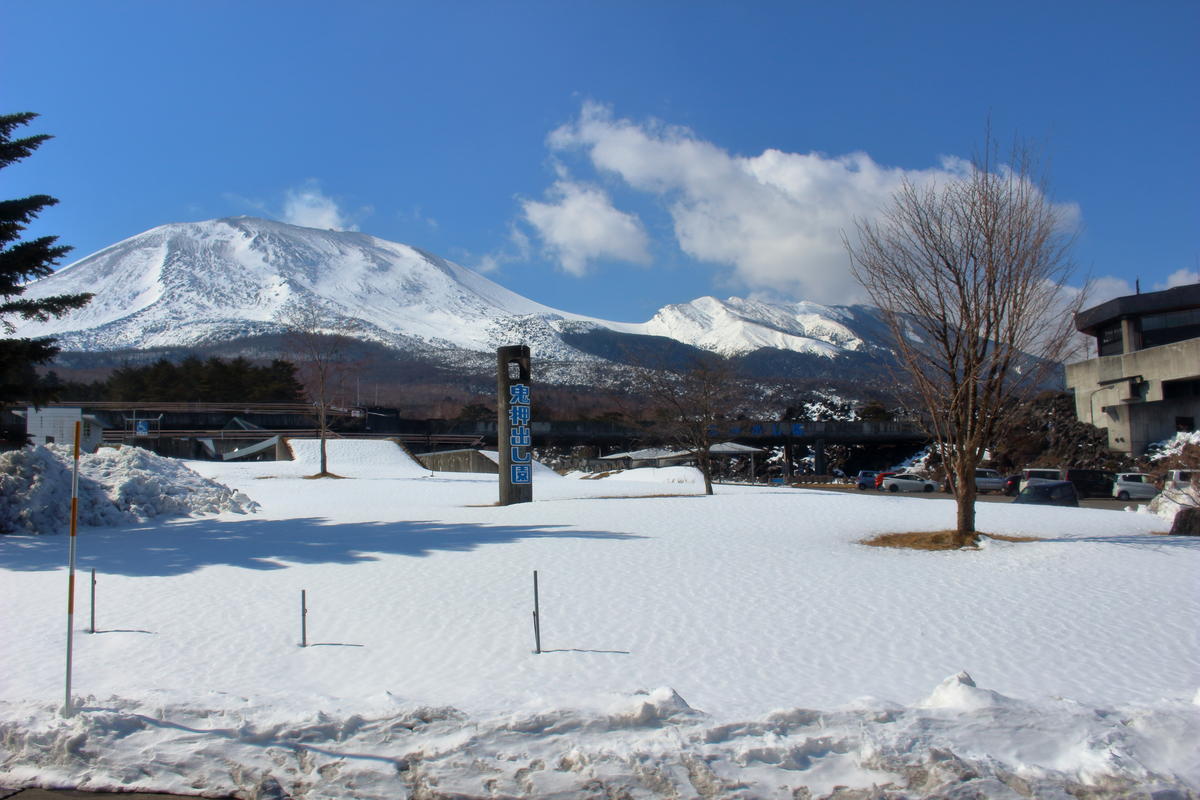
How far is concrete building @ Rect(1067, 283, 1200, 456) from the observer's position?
→ 43.4 meters

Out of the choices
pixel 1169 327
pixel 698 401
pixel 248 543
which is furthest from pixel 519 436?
pixel 1169 327

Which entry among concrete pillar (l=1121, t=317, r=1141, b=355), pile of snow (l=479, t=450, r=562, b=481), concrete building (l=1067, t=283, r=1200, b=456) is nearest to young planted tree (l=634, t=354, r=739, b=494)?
pile of snow (l=479, t=450, r=562, b=481)

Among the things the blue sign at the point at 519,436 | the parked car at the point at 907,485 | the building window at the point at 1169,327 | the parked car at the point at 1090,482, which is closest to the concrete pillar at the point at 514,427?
the blue sign at the point at 519,436

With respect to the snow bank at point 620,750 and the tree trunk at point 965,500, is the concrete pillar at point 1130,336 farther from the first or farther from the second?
the snow bank at point 620,750

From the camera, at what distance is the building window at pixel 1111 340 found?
52562 millimetres

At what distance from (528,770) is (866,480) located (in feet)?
143

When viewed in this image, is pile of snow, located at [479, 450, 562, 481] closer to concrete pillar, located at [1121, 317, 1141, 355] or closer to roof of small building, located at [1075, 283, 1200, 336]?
roof of small building, located at [1075, 283, 1200, 336]

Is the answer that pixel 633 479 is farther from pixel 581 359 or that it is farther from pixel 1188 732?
pixel 581 359

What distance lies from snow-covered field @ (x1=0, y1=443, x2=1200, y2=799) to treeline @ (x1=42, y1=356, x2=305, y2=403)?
5859 centimetres

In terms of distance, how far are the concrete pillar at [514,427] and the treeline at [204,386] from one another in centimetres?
4997

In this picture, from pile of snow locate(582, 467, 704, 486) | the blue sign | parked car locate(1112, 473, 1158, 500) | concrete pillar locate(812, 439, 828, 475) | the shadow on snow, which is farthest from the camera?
concrete pillar locate(812, 439, 828, 475)

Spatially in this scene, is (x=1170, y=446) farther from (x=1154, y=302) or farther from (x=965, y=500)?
(x=965, y=500)

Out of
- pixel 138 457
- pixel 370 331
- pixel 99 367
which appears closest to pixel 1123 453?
pixel 138 457

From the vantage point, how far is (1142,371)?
4469 cm
